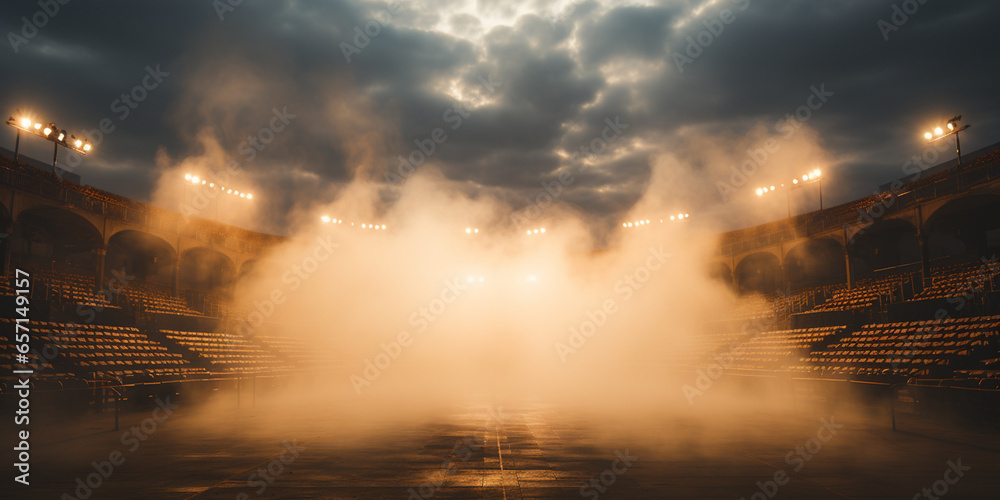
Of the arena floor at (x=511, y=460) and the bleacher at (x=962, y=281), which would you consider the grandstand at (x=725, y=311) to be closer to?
the bleacher at (x=962, y=281)

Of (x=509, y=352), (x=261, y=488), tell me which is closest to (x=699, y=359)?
(x=509, y=352)

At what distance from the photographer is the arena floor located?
203 inches

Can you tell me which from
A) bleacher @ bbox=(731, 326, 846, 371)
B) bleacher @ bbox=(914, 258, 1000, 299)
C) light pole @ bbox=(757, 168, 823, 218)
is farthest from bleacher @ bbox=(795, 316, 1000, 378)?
light pole @ bbox=(757, 168, 823, 218)

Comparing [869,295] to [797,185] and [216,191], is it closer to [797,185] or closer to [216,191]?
[797,185]

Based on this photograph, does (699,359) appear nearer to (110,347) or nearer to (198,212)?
(110,347)

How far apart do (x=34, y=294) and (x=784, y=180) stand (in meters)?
34.2

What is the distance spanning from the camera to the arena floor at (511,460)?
5.16 m

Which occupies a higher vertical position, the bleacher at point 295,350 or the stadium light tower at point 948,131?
the stadium light tower at point 948,131

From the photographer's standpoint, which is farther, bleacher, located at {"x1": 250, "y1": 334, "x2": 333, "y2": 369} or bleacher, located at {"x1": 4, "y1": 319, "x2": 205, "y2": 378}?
bleacher, located at {"x1": 250, "y1": 334, "x2": 333, "y2": 369}

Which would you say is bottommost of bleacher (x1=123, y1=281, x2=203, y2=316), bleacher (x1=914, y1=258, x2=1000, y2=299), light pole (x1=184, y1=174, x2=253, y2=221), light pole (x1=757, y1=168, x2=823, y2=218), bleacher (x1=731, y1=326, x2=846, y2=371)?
bleacher (x1=731, y1=326, x2=846, y2=371)

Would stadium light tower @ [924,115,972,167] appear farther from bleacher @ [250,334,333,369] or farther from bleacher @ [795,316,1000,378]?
bleacher @ [250,334,333,369]

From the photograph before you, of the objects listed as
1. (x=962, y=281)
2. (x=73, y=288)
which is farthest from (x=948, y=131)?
(x=73, y=288)

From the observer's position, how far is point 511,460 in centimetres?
662

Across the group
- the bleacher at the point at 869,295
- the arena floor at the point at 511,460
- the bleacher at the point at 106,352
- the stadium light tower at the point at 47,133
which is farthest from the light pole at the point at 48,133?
the bleacher at the point at 869,295
